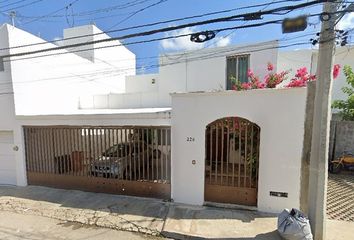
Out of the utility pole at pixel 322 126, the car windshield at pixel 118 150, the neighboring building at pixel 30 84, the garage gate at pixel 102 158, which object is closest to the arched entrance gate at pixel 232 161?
the garage gate at pixel 102 158

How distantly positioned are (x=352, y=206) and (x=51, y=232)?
834 centimetres

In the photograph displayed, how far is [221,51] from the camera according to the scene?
10.9 metres

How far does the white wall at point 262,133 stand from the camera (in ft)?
18.8

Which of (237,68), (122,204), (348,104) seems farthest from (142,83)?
(348,104)

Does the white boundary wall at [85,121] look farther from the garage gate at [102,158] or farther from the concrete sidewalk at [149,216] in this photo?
the concrete sidewalk at [149,216]

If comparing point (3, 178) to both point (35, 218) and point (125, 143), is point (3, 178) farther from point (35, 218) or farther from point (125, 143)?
point (125, 143)

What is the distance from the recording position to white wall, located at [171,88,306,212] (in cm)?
574

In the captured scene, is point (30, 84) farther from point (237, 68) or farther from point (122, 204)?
point (237, 68)

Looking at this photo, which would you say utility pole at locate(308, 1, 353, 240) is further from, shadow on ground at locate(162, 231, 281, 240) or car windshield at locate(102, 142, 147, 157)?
car windshield at locate(102, 142, 147, 157)

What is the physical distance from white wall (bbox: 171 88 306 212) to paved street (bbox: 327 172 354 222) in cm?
137

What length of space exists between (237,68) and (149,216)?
26.8ft

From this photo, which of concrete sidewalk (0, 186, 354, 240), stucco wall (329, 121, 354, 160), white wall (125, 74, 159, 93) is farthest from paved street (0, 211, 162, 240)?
white wall (125, 74, 159, 93)

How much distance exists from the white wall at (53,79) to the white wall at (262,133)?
6.54 meters

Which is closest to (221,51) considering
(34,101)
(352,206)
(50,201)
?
(352,206)
